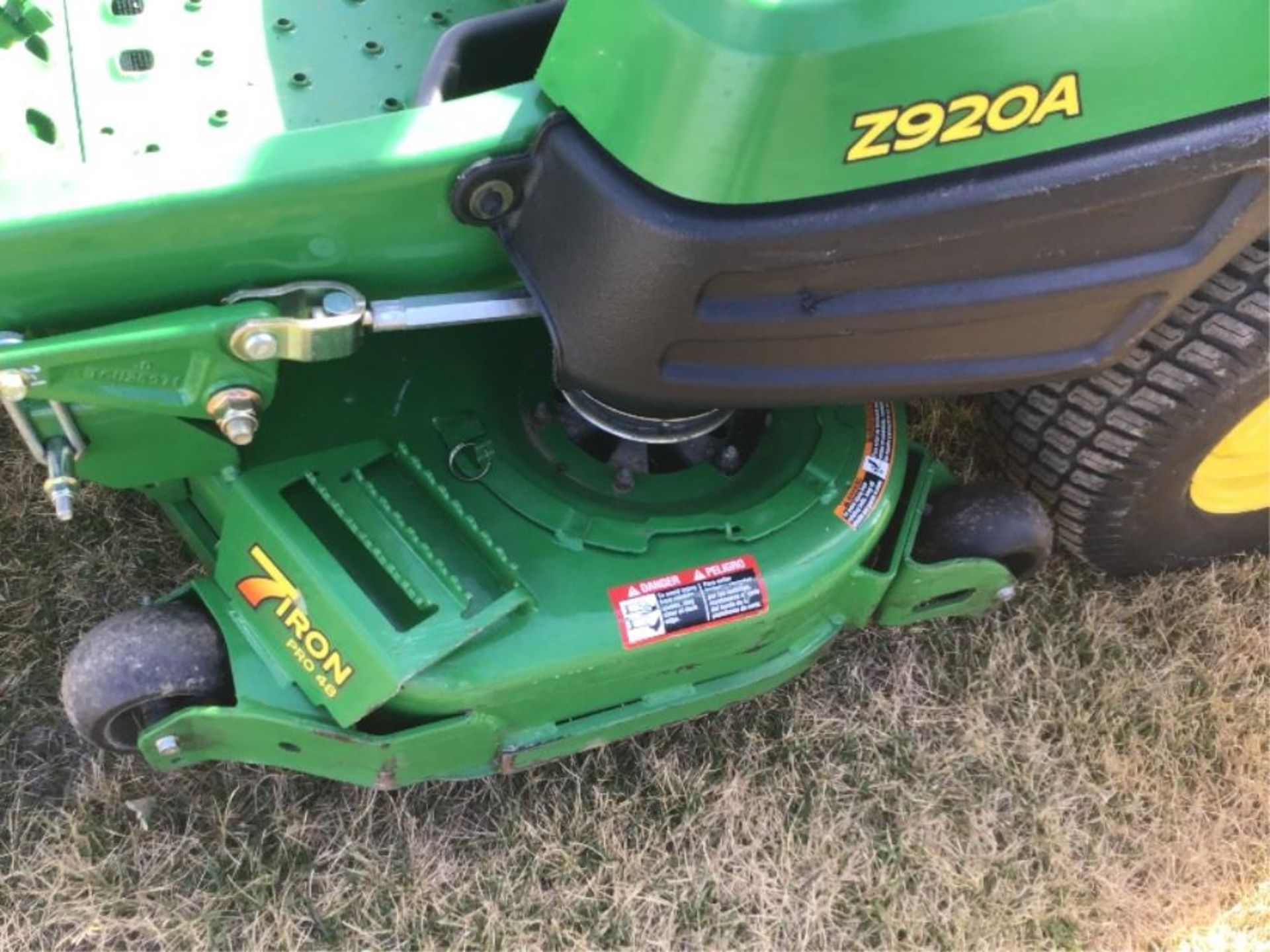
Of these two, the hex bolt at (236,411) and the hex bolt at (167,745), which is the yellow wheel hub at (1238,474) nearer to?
the hex bolt at (236,411)

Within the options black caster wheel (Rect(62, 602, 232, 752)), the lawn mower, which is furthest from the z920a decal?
black caster wheel (Rect(62, 602, 232, 752))

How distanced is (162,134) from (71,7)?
23cm

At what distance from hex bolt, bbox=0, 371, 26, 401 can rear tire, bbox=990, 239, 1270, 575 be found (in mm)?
1118

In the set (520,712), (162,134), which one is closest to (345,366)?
(162,134)

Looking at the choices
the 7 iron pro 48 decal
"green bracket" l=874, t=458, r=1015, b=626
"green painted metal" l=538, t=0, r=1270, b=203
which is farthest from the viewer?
"green bracket" l=874, t=458, r=1015, b=626

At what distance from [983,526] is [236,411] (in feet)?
2.84

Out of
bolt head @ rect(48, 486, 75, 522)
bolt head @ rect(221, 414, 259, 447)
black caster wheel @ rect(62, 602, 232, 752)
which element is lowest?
black caster wheel @ rect(62, 602, 232, 752)

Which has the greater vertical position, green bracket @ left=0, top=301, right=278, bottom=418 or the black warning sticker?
green bracket @ left=0, top=301, right=278, bottom=418

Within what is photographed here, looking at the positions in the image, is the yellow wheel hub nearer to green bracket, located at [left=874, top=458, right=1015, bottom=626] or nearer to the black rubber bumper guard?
green bracket, located at [left=874, top=458, right=1015, bottom=626]

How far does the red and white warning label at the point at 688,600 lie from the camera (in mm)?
1345

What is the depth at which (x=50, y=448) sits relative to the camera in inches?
50.0

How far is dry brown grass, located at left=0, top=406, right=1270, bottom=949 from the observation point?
150 centimetres

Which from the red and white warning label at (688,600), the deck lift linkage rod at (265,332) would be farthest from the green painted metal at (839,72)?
the red and white warning label at (688,600)

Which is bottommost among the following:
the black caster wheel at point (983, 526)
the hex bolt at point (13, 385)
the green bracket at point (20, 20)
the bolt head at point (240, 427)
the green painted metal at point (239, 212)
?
the black caster wheel at point (983, 526)
